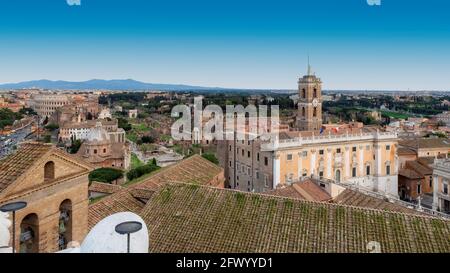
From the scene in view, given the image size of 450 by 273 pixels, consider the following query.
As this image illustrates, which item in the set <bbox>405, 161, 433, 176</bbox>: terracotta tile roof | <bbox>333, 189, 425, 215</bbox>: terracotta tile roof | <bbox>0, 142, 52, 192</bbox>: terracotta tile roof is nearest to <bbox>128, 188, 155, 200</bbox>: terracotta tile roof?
<bbox>0, 142, 52, 192</bbox>: terracotta tile roof

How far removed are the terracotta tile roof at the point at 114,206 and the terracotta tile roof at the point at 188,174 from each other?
204 centimetres

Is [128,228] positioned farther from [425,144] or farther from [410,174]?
[425,144]

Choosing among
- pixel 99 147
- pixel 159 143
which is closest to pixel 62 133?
pixel 159 143

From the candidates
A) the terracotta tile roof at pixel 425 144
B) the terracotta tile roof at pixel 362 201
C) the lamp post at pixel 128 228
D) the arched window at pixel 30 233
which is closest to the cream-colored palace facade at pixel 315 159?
the terracotta tile roof at pixel 425 144

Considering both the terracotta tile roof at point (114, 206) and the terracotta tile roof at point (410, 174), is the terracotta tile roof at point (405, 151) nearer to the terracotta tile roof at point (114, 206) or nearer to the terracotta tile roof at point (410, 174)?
the terracotta tile roof at point (410, 174)

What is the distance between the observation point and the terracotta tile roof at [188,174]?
579 inches

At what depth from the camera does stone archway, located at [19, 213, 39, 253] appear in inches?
267

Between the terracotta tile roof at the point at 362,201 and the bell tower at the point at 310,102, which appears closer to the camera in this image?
the terracotta tile roof at the point at 362,201

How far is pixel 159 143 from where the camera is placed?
6128 cm

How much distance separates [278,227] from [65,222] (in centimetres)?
392

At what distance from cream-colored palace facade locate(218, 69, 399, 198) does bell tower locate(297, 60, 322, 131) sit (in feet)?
18.6

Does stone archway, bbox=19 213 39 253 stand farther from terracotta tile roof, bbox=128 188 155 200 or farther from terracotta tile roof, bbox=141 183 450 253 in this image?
terracotta tile roof, bbox=128 188 155 200

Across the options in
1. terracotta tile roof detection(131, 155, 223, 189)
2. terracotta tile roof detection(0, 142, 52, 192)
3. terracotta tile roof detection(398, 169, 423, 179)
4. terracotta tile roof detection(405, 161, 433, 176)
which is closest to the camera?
terracotta tile roof detection(0, 142, 52, 192)

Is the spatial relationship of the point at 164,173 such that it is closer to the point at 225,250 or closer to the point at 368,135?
the point at 225,250
